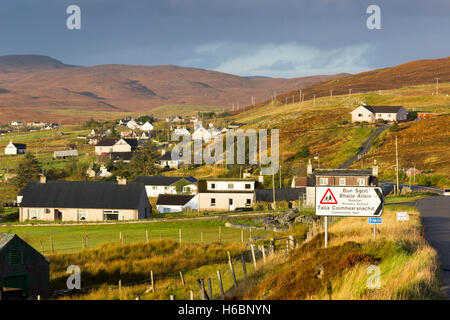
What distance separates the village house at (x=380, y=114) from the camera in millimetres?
153625

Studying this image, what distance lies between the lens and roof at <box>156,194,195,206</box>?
8644 cm

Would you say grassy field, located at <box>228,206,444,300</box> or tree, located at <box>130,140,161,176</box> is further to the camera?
tree, located at <box>130,140,161,176</box>

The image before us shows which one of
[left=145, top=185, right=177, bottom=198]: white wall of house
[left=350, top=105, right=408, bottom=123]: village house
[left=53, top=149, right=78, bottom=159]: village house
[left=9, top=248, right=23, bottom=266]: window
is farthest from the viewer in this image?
[left=53, top=149, right=78, bottom=159]: village house

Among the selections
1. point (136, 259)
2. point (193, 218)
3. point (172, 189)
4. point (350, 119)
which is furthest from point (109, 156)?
point (136, 259)

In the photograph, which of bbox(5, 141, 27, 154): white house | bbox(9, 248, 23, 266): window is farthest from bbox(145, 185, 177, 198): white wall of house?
bbox(5, 141, 27, 154): white house

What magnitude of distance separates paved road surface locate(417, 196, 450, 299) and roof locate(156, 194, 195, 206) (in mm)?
39277

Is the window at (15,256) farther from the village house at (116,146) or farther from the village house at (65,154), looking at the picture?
the village house at (116,146)

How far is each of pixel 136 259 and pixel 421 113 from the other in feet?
432

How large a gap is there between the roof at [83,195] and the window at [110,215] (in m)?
0.60

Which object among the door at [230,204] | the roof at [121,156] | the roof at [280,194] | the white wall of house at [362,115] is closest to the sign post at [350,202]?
the roof at [280,194]

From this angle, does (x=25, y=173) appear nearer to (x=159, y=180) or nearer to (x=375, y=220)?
(x=159, y=180)

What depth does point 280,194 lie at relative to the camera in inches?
3236

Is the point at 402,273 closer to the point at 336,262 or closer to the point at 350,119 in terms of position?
the point at 336,262

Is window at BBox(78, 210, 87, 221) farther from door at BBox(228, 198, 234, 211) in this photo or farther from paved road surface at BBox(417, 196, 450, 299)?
paved road surface at BBox(417, 196, 450, 299)
